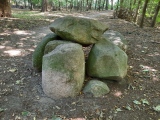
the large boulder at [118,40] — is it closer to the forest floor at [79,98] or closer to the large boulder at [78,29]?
the forest floor at [79,98]

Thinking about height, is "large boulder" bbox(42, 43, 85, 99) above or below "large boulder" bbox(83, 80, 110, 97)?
above

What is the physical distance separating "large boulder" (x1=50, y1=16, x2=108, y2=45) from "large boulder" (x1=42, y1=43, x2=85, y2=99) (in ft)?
1.72

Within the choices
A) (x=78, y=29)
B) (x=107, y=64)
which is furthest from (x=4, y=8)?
(x=107, y=64)

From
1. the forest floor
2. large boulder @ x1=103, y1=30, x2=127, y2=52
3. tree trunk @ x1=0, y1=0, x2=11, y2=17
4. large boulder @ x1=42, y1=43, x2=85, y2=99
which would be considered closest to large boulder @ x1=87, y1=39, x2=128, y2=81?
the forest floor

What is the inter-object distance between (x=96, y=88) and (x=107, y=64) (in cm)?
66

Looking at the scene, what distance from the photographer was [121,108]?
365 cm

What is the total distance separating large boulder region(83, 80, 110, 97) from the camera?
3.91 m

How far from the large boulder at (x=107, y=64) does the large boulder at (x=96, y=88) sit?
0.95 ft

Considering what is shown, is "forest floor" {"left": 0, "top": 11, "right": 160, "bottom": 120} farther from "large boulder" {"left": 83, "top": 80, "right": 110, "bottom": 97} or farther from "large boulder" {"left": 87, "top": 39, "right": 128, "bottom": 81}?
"large boulder" {"left": 87, "top": 39, "right": 128, "bottom": 81}

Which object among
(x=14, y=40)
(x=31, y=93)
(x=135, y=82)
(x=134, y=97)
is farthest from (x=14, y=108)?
(x=14, y=40)

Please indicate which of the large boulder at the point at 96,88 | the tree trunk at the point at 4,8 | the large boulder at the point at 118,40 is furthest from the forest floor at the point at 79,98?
the tree trunk at the point at 4,8

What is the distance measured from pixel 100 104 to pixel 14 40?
5231mm

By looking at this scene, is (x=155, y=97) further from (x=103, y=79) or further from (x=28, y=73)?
(x=28, y=73)

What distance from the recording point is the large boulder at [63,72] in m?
3.62
